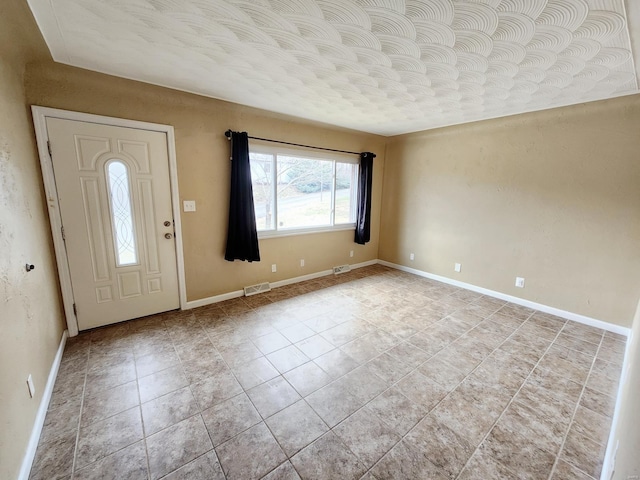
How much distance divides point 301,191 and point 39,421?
134 inches

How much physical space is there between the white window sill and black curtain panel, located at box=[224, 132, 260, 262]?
30 centimetres

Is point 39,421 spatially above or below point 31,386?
below

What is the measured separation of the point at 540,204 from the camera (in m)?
3.25

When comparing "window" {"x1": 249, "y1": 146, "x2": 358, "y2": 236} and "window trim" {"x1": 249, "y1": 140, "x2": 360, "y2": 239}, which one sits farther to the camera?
"window" {"x1": 249, "y1": 146, "x2": 358, "y2": 236}

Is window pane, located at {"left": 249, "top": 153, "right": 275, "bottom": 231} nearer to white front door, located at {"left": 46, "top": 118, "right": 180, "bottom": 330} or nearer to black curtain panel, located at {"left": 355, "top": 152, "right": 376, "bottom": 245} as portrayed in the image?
white front door, located at {"left": 46, "top": 118, "right": 180, "bottom": 330}

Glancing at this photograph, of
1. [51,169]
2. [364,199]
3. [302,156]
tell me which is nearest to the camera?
[51,169]

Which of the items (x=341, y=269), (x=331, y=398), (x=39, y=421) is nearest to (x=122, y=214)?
(x=39, y=421)

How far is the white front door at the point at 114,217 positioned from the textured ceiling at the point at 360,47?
0.62 metres

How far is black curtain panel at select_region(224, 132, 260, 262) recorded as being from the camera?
3.19 metres

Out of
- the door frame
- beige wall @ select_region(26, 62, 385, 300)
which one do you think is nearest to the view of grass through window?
beige wall @ select_region(26, 62, 385, 300)

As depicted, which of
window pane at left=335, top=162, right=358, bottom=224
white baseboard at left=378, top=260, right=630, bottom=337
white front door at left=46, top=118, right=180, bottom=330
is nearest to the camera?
white front door at left=46, top=118, right=180, bottom=330

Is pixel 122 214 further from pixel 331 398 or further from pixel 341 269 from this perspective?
pixel 341 269

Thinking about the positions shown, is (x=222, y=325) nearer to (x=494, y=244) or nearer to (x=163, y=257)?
(x=163, y=257)

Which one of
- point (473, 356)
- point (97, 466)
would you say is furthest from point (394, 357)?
point (97, 466)
